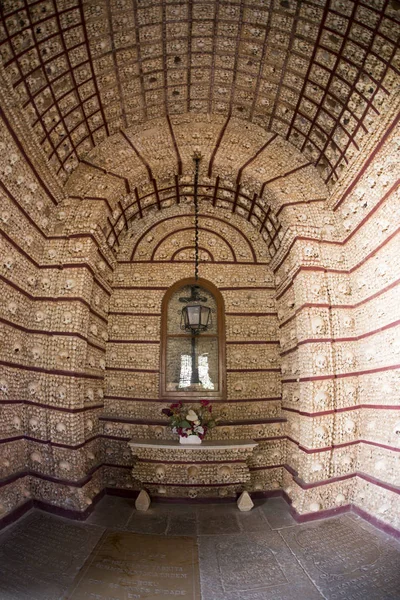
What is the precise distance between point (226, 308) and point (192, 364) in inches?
48.9

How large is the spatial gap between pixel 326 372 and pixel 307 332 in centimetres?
63

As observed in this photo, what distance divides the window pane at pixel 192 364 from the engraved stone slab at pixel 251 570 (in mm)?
2415

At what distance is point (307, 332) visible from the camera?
520 centimetres

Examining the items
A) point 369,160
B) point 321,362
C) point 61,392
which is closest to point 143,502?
point 61,392

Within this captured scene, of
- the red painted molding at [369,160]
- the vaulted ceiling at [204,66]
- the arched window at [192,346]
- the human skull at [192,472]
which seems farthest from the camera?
the arched window at [192,346]

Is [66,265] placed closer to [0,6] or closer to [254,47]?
[0,6]

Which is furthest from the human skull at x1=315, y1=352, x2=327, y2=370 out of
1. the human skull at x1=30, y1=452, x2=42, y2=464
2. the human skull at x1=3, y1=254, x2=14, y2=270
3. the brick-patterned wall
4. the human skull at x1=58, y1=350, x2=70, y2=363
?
the human skull at x1=3, y1=254, x2=14, y2=270

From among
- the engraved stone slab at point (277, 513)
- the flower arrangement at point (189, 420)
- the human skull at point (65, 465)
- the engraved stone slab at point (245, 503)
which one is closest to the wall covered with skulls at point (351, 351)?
the engraved stone slab at point (277, 513)

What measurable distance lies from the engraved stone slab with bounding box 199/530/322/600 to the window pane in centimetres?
241

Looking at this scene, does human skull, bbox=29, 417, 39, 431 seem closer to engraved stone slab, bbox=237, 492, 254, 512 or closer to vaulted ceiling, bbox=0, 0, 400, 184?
engraved stone slab, bbox=237, 492, 254, 512

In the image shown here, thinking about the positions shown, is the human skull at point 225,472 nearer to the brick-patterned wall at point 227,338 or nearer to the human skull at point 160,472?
the brick-patterned wall at point 227,338

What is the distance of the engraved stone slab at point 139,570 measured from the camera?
11.2 ft

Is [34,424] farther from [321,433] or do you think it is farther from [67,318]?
[321,433]

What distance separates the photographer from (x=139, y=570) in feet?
12.5
